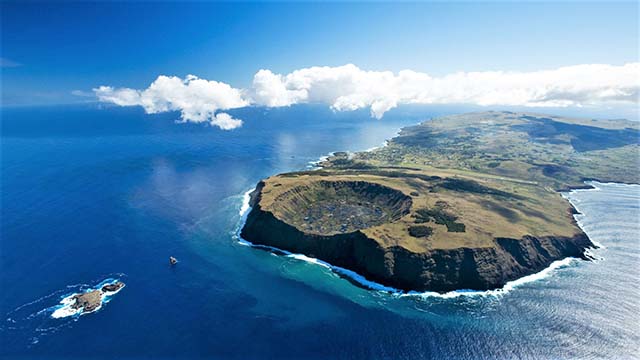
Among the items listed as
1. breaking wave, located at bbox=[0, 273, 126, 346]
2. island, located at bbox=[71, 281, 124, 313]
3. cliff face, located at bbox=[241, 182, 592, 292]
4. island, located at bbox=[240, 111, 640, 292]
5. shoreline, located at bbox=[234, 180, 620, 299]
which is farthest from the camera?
island, located at bbox=[240, 111, 640, 292]

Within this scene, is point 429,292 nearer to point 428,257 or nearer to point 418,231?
point 428,257

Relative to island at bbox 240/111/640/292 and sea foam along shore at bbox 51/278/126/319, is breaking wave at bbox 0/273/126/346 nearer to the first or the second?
sea foam along shore at bbox 51/278/126/319

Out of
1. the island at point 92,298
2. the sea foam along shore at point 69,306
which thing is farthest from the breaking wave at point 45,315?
the island at point 92,298

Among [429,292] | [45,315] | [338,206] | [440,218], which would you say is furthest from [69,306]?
[440,218]

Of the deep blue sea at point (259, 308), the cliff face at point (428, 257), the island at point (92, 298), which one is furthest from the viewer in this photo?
the cliff face at point (428, 257)

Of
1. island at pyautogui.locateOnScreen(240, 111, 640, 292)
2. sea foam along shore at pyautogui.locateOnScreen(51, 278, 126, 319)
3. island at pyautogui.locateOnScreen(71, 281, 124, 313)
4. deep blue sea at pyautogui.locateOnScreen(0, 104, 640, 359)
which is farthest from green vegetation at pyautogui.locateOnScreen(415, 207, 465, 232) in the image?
sea foam along shore at pyautogui.locateOnScreen(51, 278, 126, 319)

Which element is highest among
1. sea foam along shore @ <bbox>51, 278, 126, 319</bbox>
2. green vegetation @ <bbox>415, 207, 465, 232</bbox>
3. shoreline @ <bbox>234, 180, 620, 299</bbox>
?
green vegetation @ <bbox>415, 207, 465, 232</bbox>

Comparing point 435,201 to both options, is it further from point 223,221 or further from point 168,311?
point 168,311

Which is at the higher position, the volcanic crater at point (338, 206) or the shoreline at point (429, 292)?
the volcanic crater at point (338, 206)

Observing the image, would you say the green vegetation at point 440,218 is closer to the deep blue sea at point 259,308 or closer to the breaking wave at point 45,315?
the deep blue sea at point 259,308
